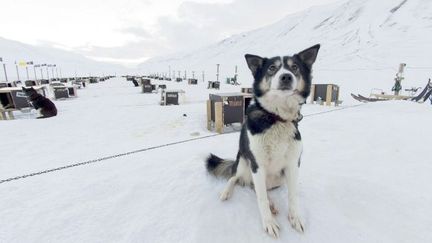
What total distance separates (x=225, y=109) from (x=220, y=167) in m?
3.85

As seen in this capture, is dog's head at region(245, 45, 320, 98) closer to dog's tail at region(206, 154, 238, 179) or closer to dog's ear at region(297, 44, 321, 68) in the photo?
dog's ear at region(297, 44, 321, 68)

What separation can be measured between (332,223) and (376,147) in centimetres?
252

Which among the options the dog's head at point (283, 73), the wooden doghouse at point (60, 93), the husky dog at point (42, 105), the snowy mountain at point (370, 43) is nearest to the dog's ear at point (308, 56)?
the dog's head at point (283, 73)

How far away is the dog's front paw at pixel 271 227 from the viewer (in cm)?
167

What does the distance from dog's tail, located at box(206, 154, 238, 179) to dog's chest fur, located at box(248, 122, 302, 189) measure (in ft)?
2.34

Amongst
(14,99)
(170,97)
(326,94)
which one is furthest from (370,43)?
(14,99)

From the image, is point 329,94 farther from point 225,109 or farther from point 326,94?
point 225,109

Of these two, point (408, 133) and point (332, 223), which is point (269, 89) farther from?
point (408, 133)

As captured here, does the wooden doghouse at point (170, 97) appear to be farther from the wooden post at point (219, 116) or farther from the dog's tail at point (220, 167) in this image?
the dog's tail at point (220, 167)

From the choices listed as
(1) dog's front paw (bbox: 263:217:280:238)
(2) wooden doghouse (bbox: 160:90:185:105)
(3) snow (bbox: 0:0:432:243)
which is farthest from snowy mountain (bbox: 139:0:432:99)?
(1) dog's front paw (bbox: 263:217:280:238)

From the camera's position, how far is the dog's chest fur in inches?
67.1

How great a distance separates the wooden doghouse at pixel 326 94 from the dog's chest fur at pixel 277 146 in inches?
356

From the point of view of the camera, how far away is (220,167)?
2.55m

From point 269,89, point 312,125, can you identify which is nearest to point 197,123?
point 312,125
